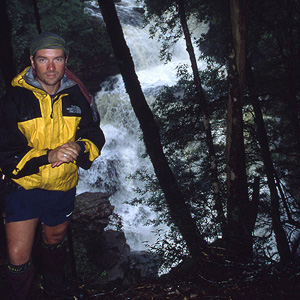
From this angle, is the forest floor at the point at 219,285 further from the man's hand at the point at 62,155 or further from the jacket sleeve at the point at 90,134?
the man's hand at the point at 62,155

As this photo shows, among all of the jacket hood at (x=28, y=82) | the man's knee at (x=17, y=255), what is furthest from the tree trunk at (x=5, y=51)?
the man's knee at (x=17, y=255)

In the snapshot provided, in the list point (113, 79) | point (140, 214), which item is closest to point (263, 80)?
point (140, 214)

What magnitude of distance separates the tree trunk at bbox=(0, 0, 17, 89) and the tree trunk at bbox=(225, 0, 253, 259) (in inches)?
146

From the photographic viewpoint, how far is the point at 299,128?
566 centimetres

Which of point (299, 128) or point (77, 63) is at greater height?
point (77, 63)

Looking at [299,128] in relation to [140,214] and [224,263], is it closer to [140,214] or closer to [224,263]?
[224,263]

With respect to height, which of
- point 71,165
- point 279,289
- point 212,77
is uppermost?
point 212,77

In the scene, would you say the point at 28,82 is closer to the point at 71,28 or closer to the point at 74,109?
the point at 74,109

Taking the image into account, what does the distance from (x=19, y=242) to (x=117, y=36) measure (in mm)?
4643

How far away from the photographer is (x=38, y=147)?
2143mm

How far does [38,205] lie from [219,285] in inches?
67.4

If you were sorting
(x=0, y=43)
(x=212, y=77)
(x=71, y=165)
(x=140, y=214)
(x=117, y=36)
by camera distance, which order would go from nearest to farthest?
1. (x=71, y=165)
2. (x=0, y=43)
3. (x=117, y=36)
4. (x=212, y=77)
5. (x=140, y=214)

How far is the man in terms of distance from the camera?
6.57ft

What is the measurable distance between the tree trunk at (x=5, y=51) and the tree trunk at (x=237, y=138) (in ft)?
12.2
